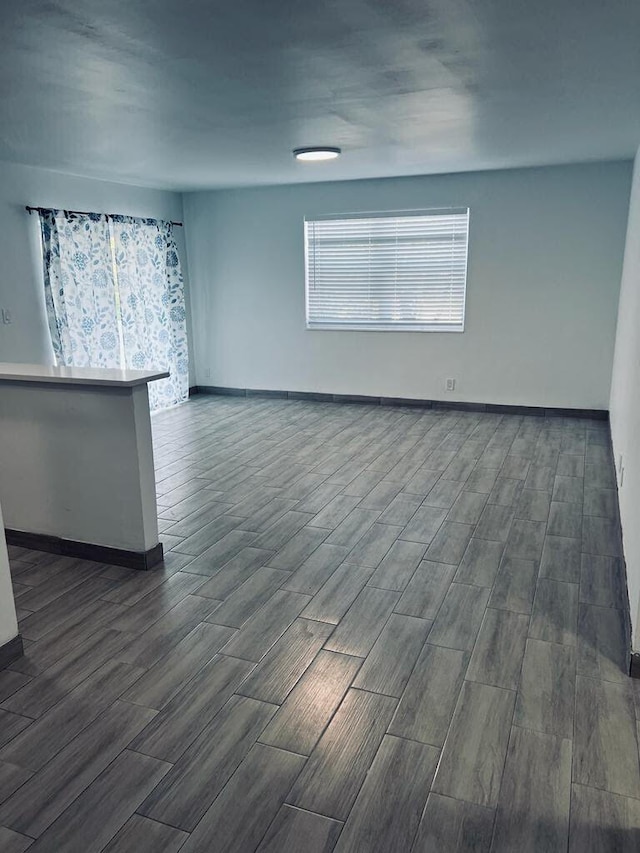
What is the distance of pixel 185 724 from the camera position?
1.99 meters

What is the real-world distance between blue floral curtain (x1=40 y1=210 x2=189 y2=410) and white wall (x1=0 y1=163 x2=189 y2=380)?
0.09 metres

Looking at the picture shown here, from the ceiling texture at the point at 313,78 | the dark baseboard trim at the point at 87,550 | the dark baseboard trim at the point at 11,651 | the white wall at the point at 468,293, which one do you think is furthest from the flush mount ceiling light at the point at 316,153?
the dark baseboard trim at the point at 11,651

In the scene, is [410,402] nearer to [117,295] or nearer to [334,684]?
[117,295]

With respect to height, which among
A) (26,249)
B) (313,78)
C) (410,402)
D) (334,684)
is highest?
(313,78)

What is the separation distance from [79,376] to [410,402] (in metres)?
4.20

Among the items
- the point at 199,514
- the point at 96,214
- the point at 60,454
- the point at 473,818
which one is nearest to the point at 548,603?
the point at 473,818

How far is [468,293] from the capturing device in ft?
20.1

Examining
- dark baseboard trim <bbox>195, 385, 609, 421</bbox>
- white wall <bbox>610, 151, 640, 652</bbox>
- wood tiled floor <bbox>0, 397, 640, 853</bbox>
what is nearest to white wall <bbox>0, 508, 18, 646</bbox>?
wood tiled floor <bbox>0, 397, 640, 853</bbox>

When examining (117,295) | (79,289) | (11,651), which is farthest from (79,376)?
(117,295)

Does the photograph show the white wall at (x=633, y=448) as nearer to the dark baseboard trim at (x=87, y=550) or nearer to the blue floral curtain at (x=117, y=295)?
the dark baseboard trim at (x=87, y=550)

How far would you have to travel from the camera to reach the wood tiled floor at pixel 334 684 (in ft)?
5.41

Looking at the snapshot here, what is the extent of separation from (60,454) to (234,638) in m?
1.39

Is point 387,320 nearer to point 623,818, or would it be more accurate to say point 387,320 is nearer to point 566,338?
point 566,338

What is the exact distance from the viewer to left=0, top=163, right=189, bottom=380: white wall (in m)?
4.86
